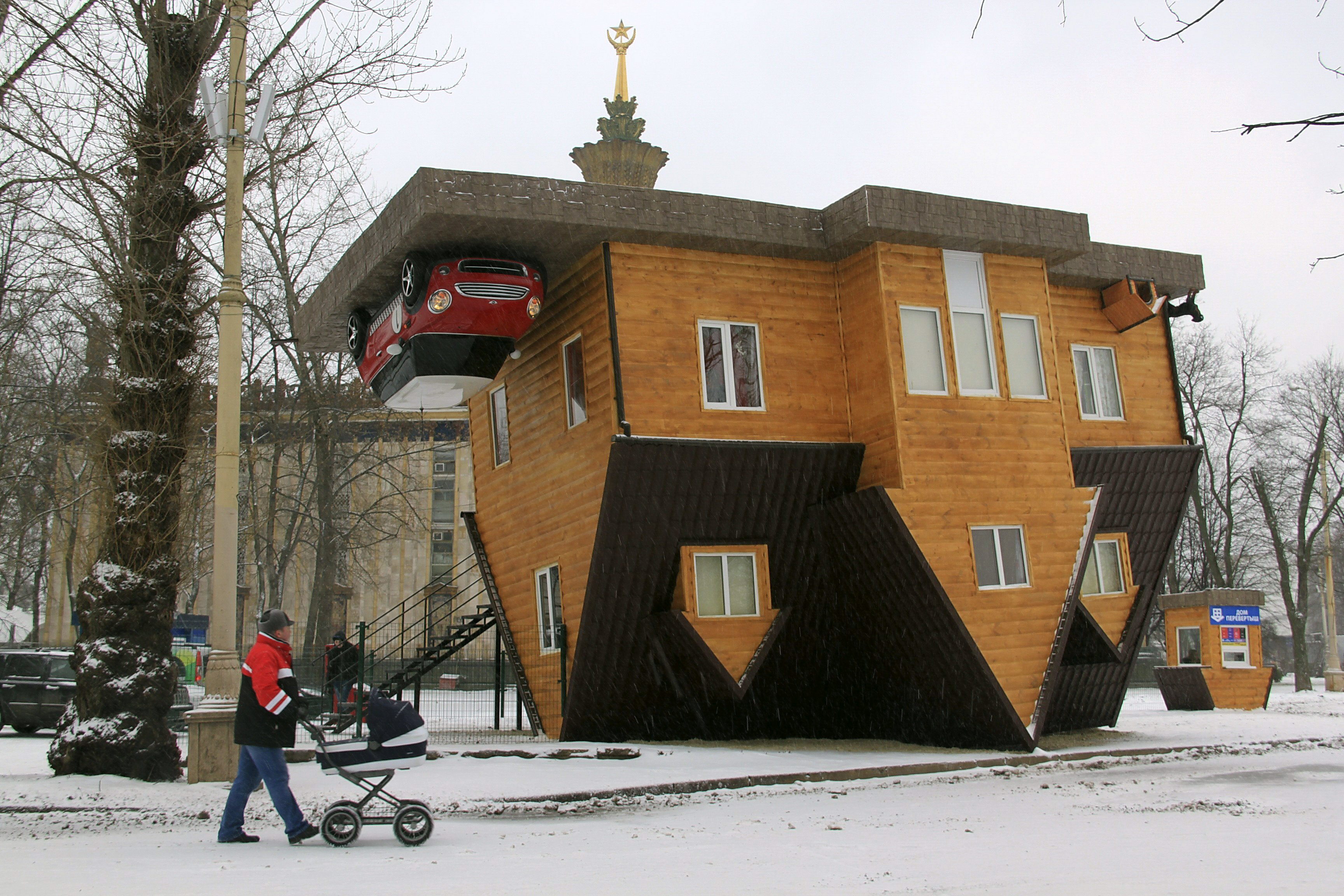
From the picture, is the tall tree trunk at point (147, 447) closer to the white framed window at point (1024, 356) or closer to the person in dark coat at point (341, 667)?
the person in dark coat at point (341, 667)

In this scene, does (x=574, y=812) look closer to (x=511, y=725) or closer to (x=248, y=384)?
(x=511, y=725)

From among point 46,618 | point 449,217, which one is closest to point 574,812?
point 449,217

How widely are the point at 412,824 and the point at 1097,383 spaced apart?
1487 cm

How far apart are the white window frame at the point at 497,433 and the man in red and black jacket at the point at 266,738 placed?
10325 millimetres

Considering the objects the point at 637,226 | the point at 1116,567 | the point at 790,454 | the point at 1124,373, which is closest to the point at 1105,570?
the point at 1116,567

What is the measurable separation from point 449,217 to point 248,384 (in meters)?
18.2

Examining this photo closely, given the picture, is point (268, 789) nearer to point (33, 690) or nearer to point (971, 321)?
point (971, 321)

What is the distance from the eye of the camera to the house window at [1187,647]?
27203mm

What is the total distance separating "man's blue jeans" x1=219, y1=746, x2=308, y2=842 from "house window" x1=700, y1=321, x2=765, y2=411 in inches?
336

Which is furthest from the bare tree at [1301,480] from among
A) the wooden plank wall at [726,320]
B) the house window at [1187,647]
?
the wooden plank wall at [726,320]

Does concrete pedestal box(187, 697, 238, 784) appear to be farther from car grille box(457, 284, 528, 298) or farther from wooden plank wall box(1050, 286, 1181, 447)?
wooden plank wall box(1050, 286, 1181, 447)

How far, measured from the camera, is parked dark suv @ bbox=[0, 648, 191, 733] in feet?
66.5

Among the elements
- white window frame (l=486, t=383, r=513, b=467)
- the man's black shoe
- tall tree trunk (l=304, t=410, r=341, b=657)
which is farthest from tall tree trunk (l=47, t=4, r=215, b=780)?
tall tree trunk (l=304, t=410, r=341, b=657)

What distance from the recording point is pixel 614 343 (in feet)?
48.3
